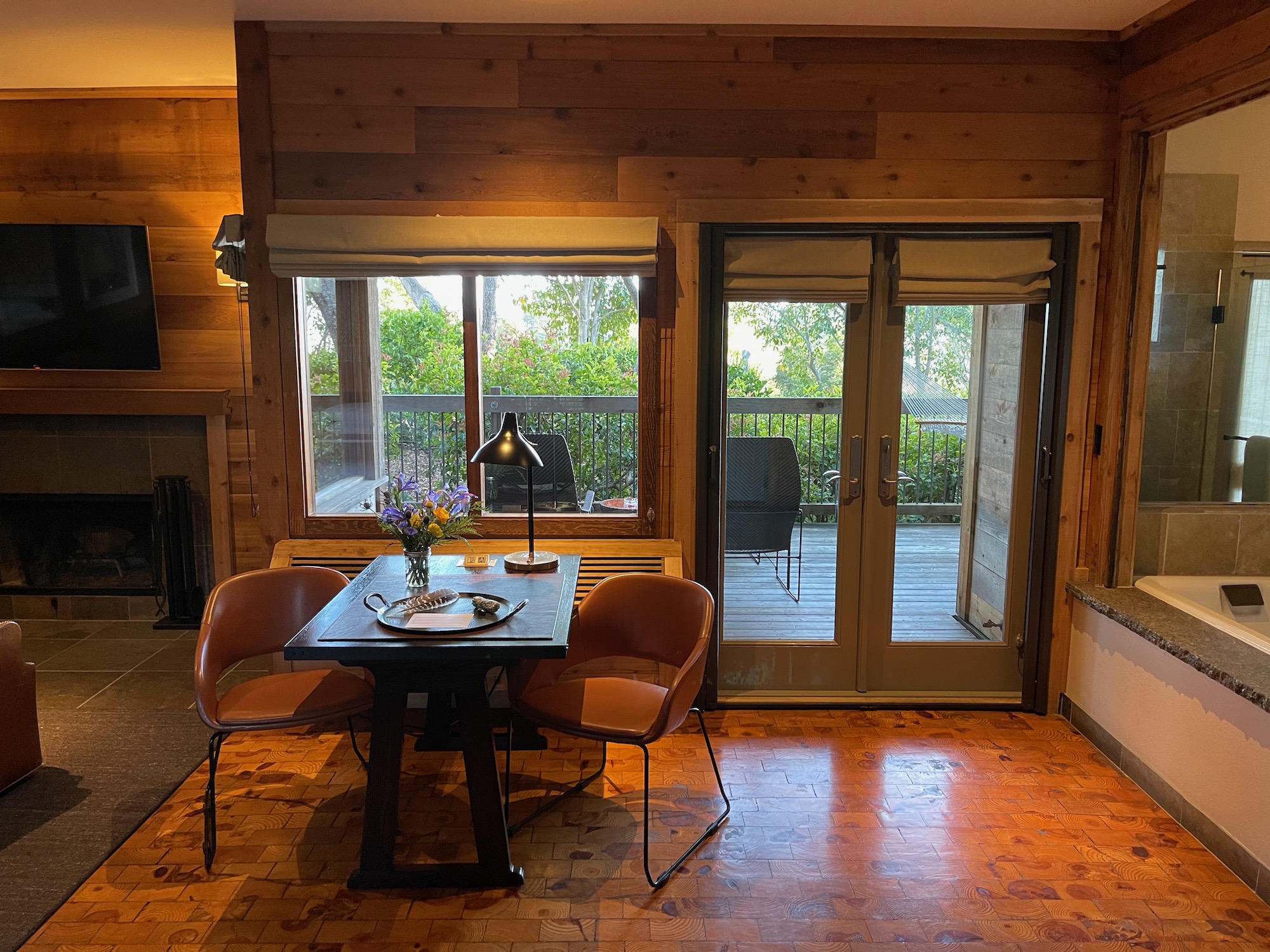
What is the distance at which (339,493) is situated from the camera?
12.3 feet

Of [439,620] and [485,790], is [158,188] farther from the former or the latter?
[485,790]

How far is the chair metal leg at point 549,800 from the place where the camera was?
2.88 meters

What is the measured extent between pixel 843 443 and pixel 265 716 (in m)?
2.45

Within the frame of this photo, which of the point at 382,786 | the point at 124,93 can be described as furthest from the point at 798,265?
the point at 124,93

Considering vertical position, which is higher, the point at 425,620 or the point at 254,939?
the point at 425,620

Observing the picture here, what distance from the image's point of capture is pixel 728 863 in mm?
2688

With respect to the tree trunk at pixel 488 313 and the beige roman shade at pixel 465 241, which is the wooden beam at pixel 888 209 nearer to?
the beige roman shade at pixel 465 241

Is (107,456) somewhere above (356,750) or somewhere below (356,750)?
above

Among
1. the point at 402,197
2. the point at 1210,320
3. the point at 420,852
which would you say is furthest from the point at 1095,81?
the point at 420,852

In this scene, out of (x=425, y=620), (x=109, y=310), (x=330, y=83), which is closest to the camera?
(x=425, y=620)

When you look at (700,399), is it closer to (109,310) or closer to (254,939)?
(254,939)

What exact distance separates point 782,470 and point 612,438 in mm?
753

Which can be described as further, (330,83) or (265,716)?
(330,83)

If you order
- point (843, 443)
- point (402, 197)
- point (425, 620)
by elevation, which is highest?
point (402, 197)
